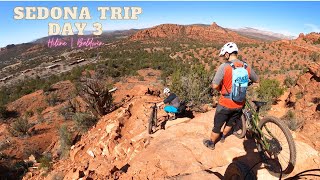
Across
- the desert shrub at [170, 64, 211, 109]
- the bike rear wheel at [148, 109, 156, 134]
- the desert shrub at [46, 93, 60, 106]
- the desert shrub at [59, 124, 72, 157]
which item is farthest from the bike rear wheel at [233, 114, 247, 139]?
the desert shrub at [46, 93, 60, 106]

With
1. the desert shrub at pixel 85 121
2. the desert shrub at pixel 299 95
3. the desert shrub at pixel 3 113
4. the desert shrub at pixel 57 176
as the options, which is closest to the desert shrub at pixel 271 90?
the desert shrub at pixel 299 95

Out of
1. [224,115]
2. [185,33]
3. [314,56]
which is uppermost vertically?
[185,33]

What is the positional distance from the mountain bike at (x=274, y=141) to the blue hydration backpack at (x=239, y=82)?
0.48 meters

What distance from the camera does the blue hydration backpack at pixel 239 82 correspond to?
159 inches

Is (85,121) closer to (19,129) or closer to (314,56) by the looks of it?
(19,129)

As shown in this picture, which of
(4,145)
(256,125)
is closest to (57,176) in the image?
(256,125)

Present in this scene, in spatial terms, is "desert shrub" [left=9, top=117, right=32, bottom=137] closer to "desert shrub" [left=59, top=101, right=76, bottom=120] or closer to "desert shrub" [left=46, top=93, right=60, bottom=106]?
"desert shrub" [left=59, top=101, right=76, bottom=120]

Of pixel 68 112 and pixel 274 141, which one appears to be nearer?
pixel 274 141

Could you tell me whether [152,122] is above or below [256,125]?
below

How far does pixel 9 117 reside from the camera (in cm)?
2345

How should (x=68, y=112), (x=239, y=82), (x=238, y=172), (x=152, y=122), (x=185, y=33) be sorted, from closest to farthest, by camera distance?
(x=238, y=172) → (x=239, y=82) → (x=152, y=122) → (x=68, y=112) → (x=185, y=33)

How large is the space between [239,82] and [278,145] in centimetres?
114

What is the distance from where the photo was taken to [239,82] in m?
4.09

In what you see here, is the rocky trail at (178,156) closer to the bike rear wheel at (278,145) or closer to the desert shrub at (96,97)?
the bike rear wheel at (278,145)
